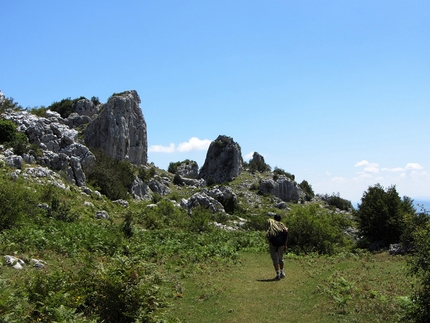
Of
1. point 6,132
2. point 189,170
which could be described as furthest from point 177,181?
point 6,132

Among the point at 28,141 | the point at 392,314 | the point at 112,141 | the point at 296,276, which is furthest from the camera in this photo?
the point at 112,141

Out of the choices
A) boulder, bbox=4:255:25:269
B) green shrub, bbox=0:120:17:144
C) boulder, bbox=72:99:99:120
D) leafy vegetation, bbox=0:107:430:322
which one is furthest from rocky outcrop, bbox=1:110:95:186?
boulder, bbox=72:99:99:120

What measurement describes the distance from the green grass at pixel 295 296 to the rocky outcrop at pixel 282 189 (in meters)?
64.5

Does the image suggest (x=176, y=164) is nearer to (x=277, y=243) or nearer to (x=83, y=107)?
(x=83, y=107)

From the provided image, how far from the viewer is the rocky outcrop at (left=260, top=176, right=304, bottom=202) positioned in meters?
80.4

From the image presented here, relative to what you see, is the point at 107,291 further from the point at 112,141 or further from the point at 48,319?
the point at 112,141

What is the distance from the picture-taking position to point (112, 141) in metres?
72.6

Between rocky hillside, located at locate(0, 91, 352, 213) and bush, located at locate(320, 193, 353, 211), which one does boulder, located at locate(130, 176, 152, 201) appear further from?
bush, located at locate(320, 193, 353, 211)

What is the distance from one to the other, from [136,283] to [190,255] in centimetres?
1001

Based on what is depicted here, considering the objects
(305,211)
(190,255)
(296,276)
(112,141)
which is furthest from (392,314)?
(112,141)

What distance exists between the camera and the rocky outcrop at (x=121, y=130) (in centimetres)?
7212

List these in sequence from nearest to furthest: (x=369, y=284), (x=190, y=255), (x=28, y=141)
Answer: (x=369, y=284)
(x=190, y=255)
(x=28, y=141)

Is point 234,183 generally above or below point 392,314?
above

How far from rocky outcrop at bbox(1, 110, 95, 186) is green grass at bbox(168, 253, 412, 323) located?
29386 millimetres
